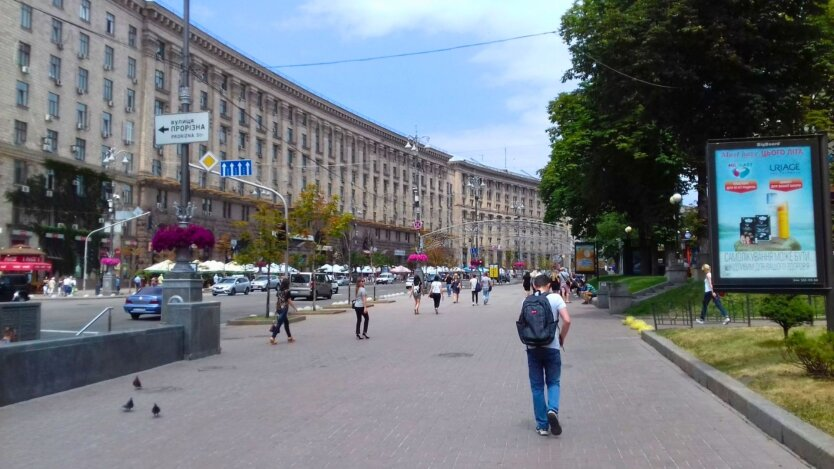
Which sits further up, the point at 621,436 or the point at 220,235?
the point at 220,235

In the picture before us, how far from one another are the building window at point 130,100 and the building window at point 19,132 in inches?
370

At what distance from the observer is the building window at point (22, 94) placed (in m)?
46.4

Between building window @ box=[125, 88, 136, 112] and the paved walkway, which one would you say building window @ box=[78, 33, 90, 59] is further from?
the paved walkway

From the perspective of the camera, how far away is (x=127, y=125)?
56.0 m

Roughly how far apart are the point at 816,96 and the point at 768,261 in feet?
51.8

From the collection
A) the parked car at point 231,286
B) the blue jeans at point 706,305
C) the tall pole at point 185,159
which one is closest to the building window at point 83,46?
the parked car at point 231,286

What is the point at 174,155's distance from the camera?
60.2m

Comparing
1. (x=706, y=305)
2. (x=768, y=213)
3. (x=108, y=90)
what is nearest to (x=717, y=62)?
(x=706, y=305)

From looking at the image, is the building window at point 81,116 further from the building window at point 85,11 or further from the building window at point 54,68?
the building window at point 85,11

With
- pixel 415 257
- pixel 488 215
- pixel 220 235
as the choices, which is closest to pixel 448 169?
pixel 488 215

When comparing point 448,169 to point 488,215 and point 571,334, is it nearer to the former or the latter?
point 488,215

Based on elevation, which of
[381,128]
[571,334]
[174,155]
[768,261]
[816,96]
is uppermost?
[381,128]

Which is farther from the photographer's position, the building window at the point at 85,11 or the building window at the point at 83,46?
the building window at the point at 83,46

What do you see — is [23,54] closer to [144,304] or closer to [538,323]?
[144,304]
